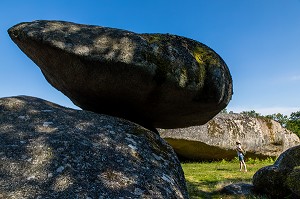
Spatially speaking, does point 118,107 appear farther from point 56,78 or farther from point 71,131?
point 71,131

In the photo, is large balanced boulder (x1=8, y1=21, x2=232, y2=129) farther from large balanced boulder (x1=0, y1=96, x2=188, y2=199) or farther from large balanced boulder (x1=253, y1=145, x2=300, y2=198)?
large balanced boulder (x1=253, y1=145, x2=300, y2=198)

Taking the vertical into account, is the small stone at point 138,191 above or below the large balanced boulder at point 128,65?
below

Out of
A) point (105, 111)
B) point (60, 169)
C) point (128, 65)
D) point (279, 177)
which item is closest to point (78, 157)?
point (60, 169)

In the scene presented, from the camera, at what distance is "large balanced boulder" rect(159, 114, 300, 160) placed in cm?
2514

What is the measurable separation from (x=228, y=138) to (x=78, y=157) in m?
22.3

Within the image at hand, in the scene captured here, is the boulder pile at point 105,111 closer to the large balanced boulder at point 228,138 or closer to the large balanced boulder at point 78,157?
the large balanced boulder at point 78,157

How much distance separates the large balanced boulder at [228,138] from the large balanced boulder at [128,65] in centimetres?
1701

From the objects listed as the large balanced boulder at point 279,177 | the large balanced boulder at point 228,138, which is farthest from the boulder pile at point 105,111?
the large balanced boulder at point 228,138

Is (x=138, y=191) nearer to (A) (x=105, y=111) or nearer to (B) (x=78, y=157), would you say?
(B) (x=78, y=157)

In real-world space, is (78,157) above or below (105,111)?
below

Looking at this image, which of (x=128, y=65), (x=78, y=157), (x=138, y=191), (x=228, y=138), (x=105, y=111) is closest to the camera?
(x=138, y=191)

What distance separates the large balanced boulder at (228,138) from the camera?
2514 cm

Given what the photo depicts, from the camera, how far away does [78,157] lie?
17.2ft

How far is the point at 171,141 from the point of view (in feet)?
81.6
